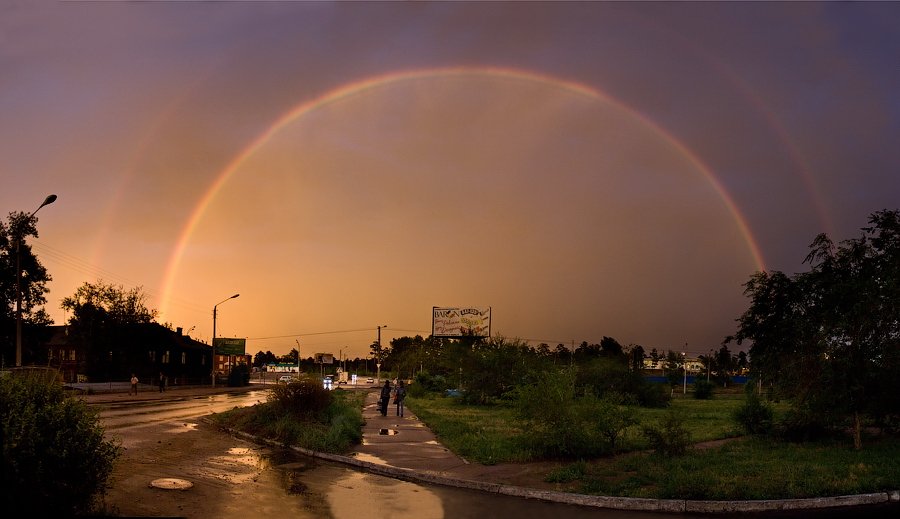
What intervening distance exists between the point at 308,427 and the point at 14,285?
166 ft

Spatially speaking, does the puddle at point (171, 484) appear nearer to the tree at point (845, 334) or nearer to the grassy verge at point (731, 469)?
the grassy verge at point (731, 469)

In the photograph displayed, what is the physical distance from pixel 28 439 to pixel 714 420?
28.4 meters

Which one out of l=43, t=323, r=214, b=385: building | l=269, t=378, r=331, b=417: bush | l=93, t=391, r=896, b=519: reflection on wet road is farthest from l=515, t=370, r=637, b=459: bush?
l=43, t=323, r=214, b=385: building

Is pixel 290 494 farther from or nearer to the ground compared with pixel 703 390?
farther from the ground

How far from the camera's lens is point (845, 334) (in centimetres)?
1648

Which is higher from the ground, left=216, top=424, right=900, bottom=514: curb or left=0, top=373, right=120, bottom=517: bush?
left=0, top=373, right=120, bottom=517: bush

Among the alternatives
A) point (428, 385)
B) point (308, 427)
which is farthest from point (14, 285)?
point (308, 427)

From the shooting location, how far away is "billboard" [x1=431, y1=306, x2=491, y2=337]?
78.8 meters

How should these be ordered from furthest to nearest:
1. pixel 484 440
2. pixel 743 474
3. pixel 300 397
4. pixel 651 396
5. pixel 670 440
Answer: pixel 651 396 < pixel 300 397 < pixel 484 440 < pixel 670 440 < pixel 743 474

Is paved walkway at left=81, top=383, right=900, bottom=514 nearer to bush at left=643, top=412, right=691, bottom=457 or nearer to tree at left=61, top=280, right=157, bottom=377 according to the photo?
bush at left=643, top=412, right=691, bottom=457

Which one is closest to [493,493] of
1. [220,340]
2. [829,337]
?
[829,337]

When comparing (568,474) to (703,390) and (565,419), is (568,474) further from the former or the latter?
(703,390)

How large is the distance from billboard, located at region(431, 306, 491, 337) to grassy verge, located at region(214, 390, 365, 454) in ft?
181

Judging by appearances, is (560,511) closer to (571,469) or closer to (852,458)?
(571,469)
